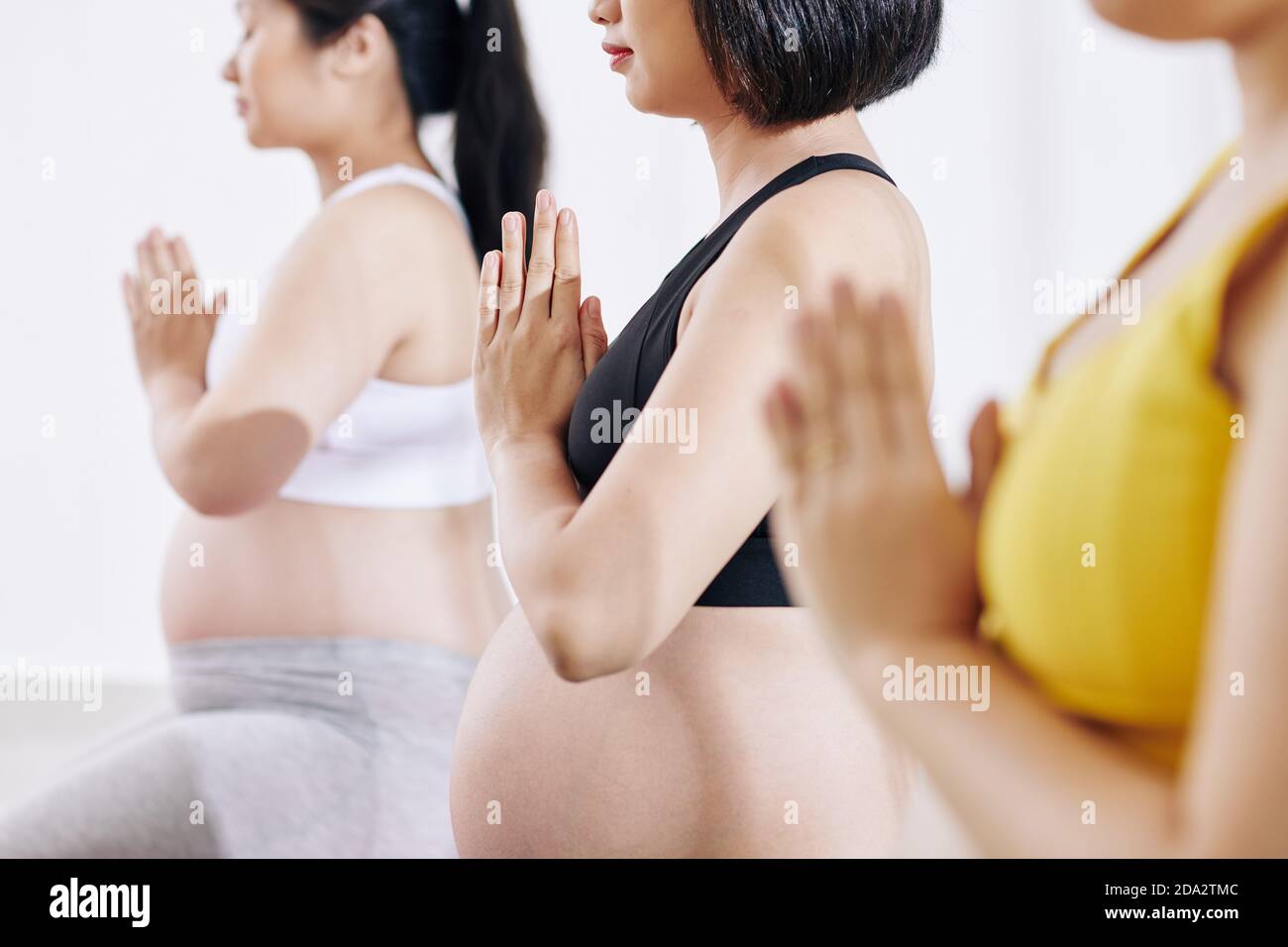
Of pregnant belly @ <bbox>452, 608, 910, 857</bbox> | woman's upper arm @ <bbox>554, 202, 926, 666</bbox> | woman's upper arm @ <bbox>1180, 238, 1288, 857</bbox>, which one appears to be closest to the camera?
woman's upper arm @ <bbox>1180, 238, 1288, 857</bbox>

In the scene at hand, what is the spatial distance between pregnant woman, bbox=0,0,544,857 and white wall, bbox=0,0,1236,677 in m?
0.52

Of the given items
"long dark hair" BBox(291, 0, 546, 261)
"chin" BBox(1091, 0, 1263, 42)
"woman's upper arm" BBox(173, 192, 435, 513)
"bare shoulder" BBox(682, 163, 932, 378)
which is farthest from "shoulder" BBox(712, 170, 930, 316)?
"long dark hair" BBox(291, 0, 546, 261)

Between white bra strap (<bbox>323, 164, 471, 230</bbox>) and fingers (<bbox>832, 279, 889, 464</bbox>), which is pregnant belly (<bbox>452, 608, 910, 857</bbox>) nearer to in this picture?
fingers (<bbox>832, 279, 889, 464</bbox>)

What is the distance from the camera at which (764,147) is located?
0.81 metres

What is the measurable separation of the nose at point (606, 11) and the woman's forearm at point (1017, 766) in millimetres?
583

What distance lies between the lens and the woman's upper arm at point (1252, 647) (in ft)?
1.04

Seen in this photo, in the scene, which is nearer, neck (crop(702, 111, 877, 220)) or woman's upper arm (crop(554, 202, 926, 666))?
woman's upper arm (crop(554, 202, 926, 666))

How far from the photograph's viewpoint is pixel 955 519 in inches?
17.1

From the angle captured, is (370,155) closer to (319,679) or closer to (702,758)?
(319,679)

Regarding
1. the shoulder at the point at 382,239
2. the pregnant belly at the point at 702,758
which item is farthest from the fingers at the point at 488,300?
the shoulder at the point at 382,239

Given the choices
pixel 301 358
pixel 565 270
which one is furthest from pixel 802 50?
pixel 301 358

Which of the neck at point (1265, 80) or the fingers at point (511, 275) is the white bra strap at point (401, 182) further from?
the neck at point (1265, 80)

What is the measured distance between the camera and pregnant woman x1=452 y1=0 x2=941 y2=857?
65 centimetres

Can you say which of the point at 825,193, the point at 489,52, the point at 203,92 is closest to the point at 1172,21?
the point at 825,193
